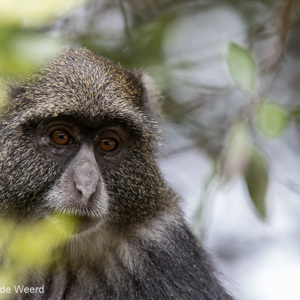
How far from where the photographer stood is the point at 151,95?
5559mm

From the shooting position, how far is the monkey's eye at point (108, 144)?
426 cm

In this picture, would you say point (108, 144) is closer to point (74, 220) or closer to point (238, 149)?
point (74, 220)

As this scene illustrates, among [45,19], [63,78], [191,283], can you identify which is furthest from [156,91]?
[45,19]

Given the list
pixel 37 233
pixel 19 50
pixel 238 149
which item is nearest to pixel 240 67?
pixel 238 149

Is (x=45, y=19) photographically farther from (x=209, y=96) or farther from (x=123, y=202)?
(x=209, y=96)

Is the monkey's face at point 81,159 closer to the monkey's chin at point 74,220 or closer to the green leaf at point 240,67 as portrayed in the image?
the monkey's chin at point 74,220

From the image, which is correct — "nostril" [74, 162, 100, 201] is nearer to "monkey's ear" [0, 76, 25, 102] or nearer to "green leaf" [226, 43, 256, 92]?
"monkey's ear" [0, 76, 25, 102]

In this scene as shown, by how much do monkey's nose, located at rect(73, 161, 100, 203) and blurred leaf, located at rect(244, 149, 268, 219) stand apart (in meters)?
1.72

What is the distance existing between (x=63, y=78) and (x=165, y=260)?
167 centimetres

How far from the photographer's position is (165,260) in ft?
15.6

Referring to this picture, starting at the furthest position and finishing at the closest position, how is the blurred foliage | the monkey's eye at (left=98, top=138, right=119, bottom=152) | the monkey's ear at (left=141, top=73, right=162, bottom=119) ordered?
1. the monkey's ear at (left=141, top=73, right=162, bottom=119)
2. the monkey's eye at (left=98, top=138, right=119, bottom=152)
3. the blurred foliage

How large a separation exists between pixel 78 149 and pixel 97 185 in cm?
32

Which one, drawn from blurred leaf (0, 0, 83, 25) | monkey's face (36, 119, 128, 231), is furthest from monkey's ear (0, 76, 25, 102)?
blurred leaf (0, 0, 83, 25)

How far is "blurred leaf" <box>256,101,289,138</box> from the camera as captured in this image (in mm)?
4383
